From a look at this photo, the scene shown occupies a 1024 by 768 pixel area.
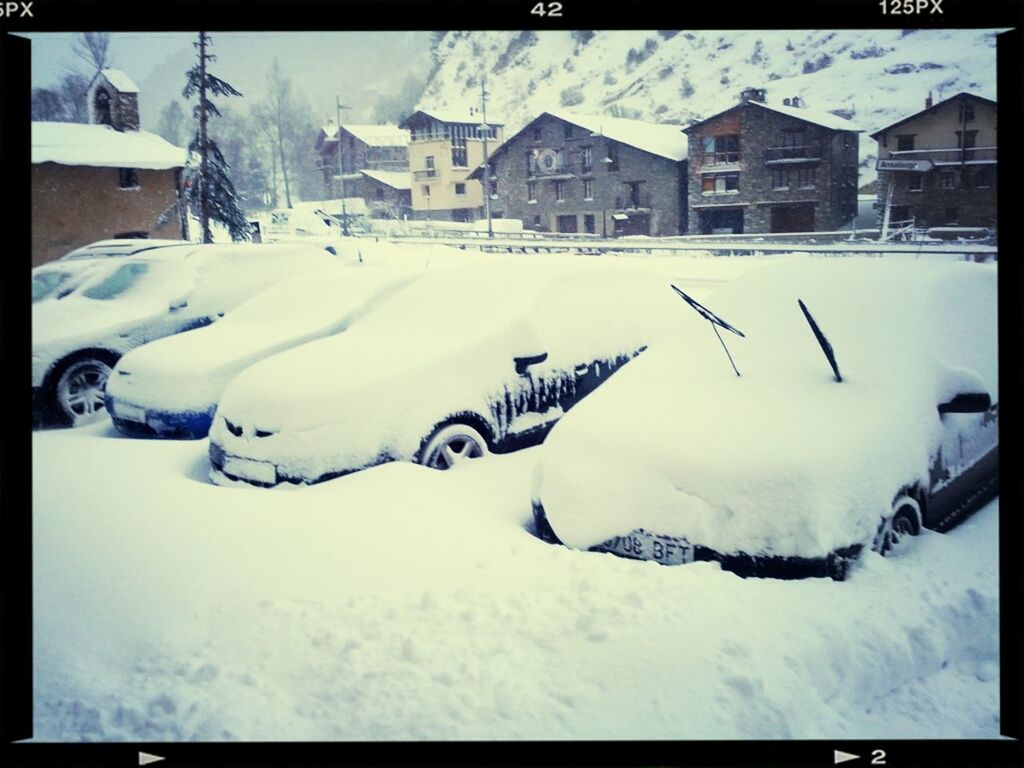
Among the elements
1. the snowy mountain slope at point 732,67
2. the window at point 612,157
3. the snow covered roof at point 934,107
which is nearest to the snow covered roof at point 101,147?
the snowy mountain slope at point 732,67

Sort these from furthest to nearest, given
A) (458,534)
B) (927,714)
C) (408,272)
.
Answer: (408,272), (458,534), (927,714)

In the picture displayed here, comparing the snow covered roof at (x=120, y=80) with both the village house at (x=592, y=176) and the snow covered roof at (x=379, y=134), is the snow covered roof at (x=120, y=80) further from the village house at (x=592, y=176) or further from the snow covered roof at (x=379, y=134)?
the village house at (x=592, y=176)

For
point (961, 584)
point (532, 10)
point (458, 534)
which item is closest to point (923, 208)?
point (961, 584)

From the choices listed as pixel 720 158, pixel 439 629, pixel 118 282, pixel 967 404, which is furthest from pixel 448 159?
pixel 967 404

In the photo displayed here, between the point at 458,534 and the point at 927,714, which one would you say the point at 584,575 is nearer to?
the point at 458,534

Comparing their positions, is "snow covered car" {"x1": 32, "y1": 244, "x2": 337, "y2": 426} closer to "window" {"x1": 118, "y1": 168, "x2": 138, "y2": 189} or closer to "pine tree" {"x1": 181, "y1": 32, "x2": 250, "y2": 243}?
"pine tree" {"x1": 181, "y1": 32, "x2": 250, "y2": 243}

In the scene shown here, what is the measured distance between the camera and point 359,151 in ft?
13.1

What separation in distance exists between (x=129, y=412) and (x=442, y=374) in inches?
59.1

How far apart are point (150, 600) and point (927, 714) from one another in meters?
3.09

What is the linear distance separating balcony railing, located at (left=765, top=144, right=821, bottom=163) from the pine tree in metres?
2.43

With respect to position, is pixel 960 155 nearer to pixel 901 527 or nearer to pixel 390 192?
pixel 901 527

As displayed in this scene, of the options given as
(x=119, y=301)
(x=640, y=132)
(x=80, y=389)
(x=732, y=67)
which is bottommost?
(x=80, y=389)

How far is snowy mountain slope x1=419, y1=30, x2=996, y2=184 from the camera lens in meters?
3.62

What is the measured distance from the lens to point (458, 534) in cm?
354
